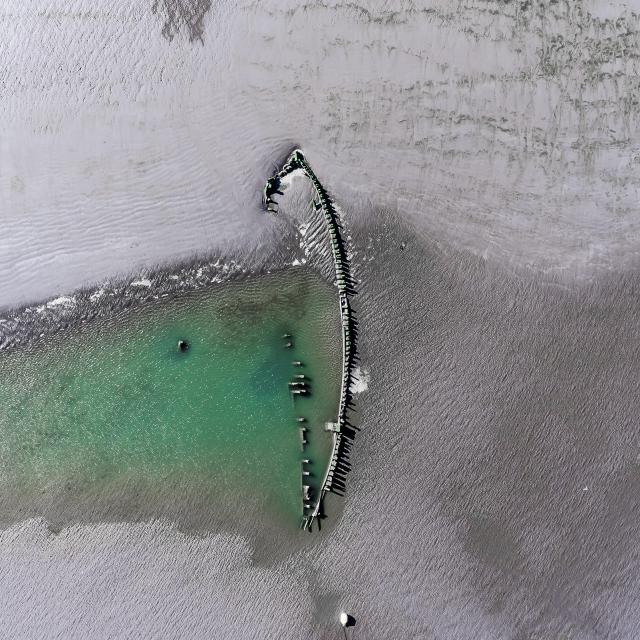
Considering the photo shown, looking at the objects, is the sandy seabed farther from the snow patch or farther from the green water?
the green water

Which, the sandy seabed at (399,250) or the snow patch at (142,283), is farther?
the snow patch at (142,283)

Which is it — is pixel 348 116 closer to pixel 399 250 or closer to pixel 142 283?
pixel 399 250

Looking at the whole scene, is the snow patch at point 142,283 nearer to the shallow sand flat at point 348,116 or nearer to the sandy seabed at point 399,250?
the sandy seabed at point 399,250

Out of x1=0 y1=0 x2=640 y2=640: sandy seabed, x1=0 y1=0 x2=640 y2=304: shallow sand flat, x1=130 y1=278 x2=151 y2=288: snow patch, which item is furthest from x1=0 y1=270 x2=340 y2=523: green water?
x1=0 y1=0 x2=640 y2=304: shallow sand flat

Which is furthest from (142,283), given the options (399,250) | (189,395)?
(399,250)

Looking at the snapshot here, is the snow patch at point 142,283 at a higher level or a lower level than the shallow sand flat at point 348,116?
lower

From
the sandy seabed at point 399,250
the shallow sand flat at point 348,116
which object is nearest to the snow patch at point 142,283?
the sandy seabed at point 399,250
